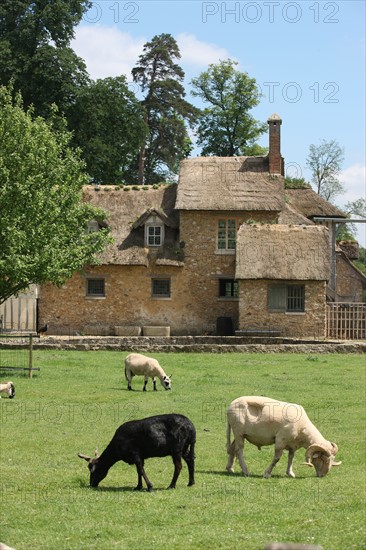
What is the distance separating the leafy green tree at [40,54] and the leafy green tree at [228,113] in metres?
12.1

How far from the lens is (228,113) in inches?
2675

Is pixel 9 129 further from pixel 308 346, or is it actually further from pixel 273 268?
pixel 273 268

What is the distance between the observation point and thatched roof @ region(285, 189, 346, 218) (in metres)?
58.1

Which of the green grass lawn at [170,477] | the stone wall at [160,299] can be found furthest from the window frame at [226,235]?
the green grass lawn at [170,477]

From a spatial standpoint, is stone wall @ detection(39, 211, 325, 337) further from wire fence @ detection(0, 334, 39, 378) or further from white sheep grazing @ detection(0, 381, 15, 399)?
white sheep grazing @ detection(0, 381, 15, 399)

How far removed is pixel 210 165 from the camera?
50.8 m

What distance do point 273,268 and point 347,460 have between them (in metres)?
29.1

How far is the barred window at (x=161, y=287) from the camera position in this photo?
48.0m

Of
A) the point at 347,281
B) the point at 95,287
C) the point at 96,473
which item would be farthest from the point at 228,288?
the point at 96,473

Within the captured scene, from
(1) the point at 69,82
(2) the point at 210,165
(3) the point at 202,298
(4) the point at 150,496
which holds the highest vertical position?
(1) the point at 69,82

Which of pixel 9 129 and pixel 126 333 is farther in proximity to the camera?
pixel 126 333

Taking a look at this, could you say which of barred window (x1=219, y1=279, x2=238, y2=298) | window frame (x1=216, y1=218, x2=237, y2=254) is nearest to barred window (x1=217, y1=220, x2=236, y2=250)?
window frame (x1=216, y1=218, x2=237, y2=254)

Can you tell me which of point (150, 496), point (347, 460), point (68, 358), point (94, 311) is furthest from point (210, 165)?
point (150, 496)

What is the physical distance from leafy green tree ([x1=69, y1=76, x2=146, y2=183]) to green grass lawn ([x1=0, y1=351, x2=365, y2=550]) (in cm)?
3257
